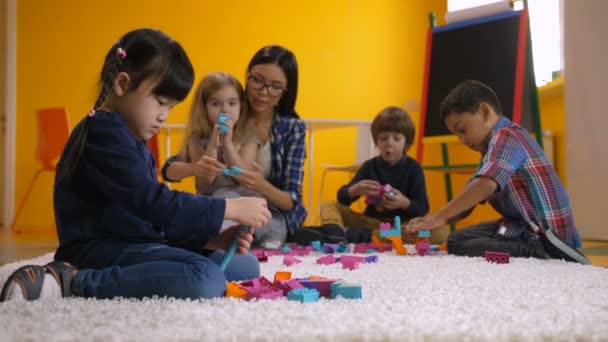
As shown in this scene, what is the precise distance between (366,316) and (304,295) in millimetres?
164

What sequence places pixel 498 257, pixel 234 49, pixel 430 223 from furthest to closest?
1. pixel 234 49
2. pixel 430 223
3. pixel 498 257

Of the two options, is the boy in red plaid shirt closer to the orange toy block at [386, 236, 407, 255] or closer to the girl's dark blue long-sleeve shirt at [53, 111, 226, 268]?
the orange toy block at [386, 236, 407, 255]

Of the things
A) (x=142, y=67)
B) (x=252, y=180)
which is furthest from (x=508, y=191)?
(x=142, y=67)

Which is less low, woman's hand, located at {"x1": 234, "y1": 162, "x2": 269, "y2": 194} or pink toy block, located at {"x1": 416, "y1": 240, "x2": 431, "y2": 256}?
woman's hand, located at {"x1": 234, "y1": 162, "x2": 269, "y2": 194}

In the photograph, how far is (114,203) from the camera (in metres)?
1.13

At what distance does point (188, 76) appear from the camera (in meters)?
1.16

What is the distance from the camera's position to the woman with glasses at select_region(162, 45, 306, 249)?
214 centimetres

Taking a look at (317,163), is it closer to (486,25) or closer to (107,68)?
(486,25)

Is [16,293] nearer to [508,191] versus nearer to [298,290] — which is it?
[298,290]

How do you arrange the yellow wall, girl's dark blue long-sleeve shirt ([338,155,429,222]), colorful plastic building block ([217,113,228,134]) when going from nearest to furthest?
colorful plastic building block ([217,113,228,134]), girl's dark blue long-sleeve shirt ([338,155,429,222]), the yellow wall

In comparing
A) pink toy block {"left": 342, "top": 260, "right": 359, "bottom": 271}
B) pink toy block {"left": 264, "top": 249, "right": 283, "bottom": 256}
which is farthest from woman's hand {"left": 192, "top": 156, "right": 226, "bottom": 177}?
pink toy block {"left": 342, "top": 260, "right": 359, "bottom": 271}

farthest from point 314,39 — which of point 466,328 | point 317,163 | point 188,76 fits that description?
point 466,328

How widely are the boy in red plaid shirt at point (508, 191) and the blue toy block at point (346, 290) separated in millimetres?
846

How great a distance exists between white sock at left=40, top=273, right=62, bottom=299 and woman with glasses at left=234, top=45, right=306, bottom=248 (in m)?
1.09
